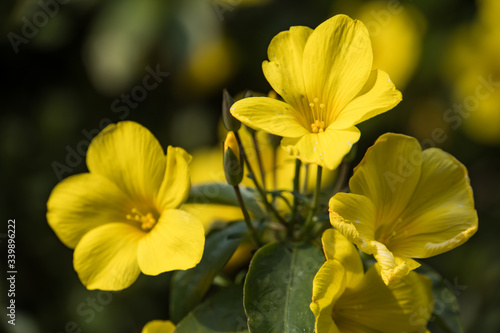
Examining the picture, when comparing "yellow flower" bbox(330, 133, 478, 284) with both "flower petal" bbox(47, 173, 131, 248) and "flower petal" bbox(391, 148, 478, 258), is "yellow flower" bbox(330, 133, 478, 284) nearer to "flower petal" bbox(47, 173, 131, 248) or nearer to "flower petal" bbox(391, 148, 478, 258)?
"flower petal" bbox(391, 148, 478, 258)

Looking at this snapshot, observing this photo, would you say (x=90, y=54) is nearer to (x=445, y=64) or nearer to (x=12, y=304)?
(x=12, y=304)

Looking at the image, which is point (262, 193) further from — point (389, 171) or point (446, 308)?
point (446, 308)

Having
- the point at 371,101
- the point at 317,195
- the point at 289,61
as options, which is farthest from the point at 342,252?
the point at 289,61

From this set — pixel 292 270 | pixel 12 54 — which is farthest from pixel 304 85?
pixel 12 54

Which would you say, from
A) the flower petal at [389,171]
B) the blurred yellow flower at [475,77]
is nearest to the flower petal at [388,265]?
the flower petal at [389,171]

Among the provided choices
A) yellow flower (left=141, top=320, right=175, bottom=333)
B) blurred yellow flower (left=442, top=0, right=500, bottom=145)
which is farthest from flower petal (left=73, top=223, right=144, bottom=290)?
blurred yellow flower (left=442, top=0, right=500, bottom=145)
